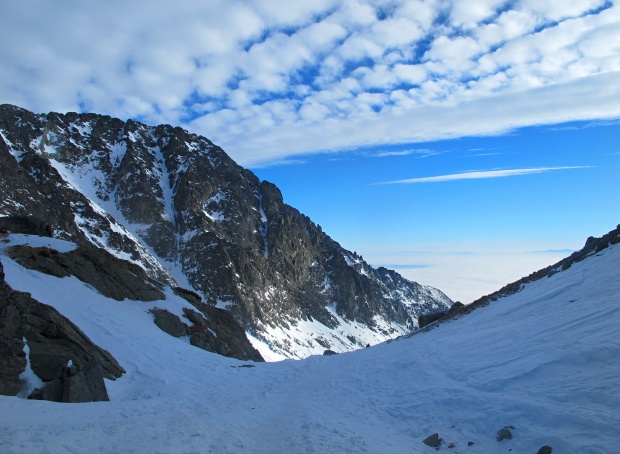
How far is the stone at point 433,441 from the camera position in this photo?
10.6 metres

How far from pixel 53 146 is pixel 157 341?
168844 mm

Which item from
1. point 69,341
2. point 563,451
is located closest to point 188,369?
point 69,341

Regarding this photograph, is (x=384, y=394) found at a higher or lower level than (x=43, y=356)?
lower

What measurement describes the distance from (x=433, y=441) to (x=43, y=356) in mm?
11917

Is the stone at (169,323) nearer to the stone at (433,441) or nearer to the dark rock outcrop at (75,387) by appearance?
the dark rock outcrop at (75,387)

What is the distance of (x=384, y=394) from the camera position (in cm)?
1625

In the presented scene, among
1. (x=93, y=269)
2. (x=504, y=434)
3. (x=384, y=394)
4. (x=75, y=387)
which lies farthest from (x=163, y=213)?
(x=504, y=434)

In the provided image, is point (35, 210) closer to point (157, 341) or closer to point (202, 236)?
point (202, 236)

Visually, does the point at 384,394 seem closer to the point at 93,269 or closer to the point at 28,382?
the point at 28,382

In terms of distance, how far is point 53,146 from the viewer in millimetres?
163500

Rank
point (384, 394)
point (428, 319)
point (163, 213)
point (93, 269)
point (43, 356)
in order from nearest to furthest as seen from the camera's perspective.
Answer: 1. point (43, 356)
2. point (384, 394)
3. point (93, 269)
4. point (428, 319)
5. point (163, 213)

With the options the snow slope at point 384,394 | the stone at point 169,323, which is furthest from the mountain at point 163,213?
the snow slope at point 384,394

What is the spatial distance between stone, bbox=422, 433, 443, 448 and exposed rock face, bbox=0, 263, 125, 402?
10.2 metres

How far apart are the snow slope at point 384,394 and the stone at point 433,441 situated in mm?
162
